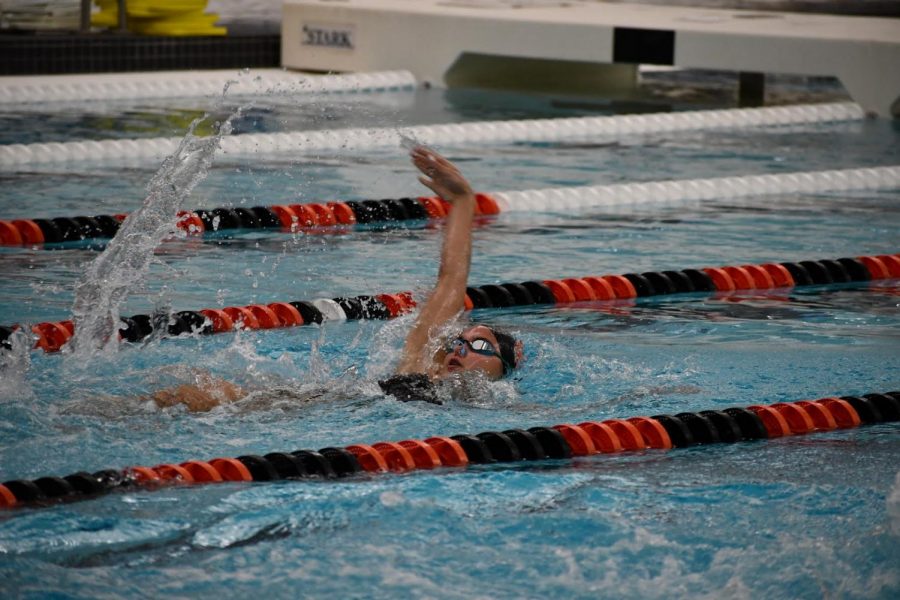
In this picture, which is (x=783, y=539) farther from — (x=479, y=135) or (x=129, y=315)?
(x=479, y=135)

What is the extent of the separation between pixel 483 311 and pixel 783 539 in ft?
7.84

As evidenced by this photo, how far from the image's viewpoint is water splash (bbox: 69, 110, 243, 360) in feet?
14.7

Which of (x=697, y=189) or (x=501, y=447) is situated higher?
(x=697, y=189)

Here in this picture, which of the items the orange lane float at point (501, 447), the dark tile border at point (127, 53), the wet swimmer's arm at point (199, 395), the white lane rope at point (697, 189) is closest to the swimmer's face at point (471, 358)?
the orange lane float at point (501, 447)

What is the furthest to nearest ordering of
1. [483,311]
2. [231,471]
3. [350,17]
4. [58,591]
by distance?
1. [350,17]
2. [483,311]
3. [231,471]
4. [58,591]

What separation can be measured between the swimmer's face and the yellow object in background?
904cm

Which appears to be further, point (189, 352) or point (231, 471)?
point (189, 352)

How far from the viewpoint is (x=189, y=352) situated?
185 inches

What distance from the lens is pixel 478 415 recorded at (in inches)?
157

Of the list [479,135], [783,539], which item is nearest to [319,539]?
[783,539]

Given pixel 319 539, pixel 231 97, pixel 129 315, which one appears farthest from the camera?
pixel 231 97

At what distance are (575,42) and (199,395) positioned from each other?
8096 millimetres

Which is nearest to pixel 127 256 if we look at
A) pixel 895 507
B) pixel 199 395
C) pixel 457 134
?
pixel 199 395

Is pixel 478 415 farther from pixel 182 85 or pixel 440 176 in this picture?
pixel 182 85
